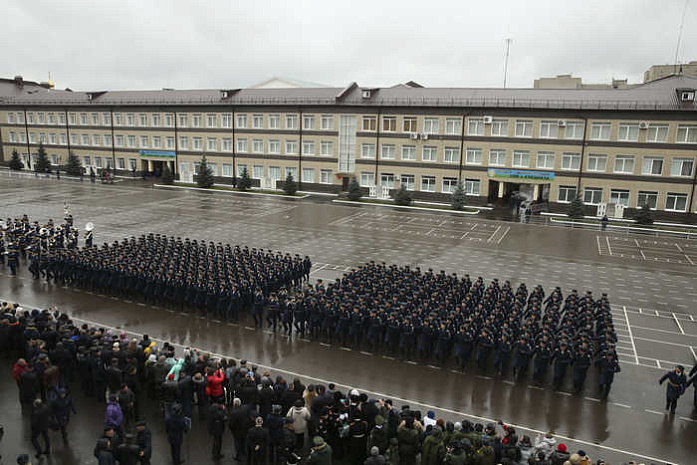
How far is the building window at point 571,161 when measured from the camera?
1602 inches

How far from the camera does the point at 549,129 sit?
41.3 m

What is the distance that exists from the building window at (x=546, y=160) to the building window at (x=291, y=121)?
23.8 m

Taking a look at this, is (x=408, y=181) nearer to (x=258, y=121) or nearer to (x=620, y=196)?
(x=258, y=121)

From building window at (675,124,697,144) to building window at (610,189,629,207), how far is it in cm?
530

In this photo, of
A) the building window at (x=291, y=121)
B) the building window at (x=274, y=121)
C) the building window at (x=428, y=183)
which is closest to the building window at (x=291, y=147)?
the building window at (x=291, y=121)

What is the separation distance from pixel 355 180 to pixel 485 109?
13387 millimetres

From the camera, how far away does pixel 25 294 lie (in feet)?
58.7

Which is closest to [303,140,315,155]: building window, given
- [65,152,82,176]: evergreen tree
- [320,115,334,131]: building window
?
[320,115,334,131]: building window

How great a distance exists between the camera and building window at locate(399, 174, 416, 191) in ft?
152

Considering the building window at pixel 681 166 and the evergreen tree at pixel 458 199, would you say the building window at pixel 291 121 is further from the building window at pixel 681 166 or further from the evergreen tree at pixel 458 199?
the building window at pixel 681 166

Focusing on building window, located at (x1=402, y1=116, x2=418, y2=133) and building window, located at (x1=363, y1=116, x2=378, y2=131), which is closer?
building window, located at (x1=402, y1=116, x2=418, y2=133)

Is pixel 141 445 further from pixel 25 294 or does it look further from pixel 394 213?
pixel 394 213

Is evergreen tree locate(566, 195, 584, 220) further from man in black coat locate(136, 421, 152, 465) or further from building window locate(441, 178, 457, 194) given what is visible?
man in black coat locate(136, 421, 152, 465)

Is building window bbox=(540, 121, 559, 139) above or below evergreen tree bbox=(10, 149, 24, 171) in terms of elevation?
above
